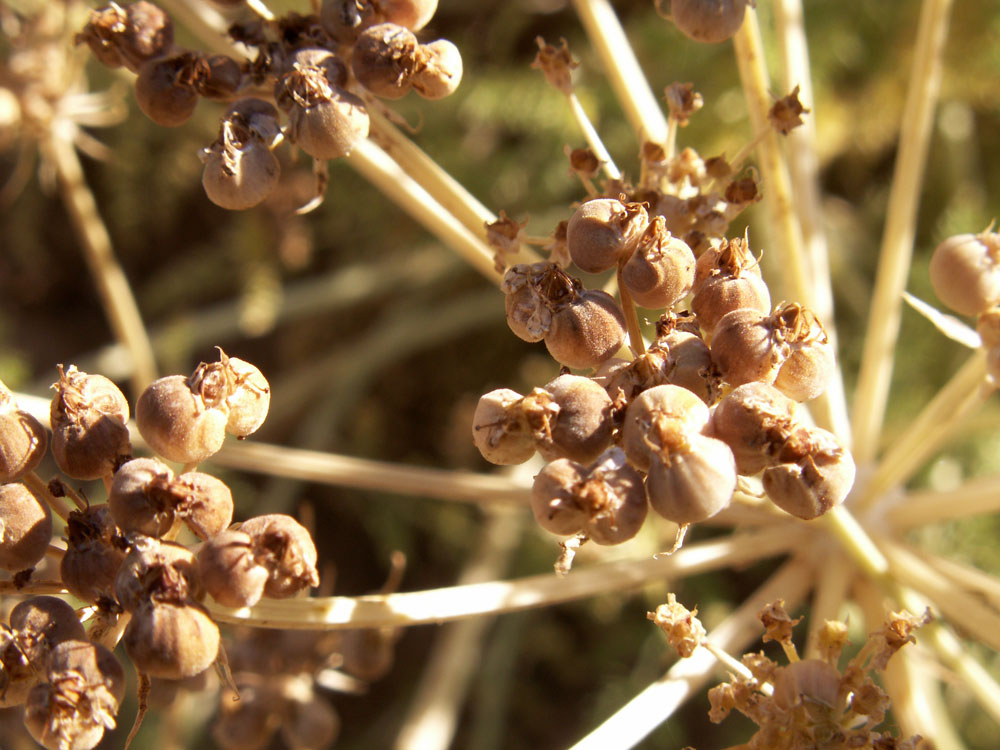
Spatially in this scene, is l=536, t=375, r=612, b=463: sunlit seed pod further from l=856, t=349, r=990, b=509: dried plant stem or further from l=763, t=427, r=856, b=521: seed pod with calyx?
l=856, t=349, r=990, b=509: dried plant stem

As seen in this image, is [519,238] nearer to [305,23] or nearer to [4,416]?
[305,23]

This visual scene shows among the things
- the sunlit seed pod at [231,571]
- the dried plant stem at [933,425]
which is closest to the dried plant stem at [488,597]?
the sunlit seed pod at [231,571]

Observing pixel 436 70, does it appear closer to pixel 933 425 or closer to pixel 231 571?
pixel 231 571

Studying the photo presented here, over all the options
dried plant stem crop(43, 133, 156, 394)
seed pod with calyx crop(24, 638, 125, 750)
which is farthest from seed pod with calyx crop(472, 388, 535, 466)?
dried plant stem crop(43, 133, 156, 394)

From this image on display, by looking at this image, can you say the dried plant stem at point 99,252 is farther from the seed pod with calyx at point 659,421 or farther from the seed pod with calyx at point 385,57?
the seed pod with calyx at point 659,421

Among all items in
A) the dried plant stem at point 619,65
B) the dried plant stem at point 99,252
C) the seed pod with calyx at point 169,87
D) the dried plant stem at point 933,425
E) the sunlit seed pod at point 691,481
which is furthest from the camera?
the dried plant stem at point 99,252

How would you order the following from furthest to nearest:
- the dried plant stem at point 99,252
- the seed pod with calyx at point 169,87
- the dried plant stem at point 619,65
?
the dried plant stem at point 99,252
the dried plant stem at point 619,65
the seed pod with calyx at point 169,87
